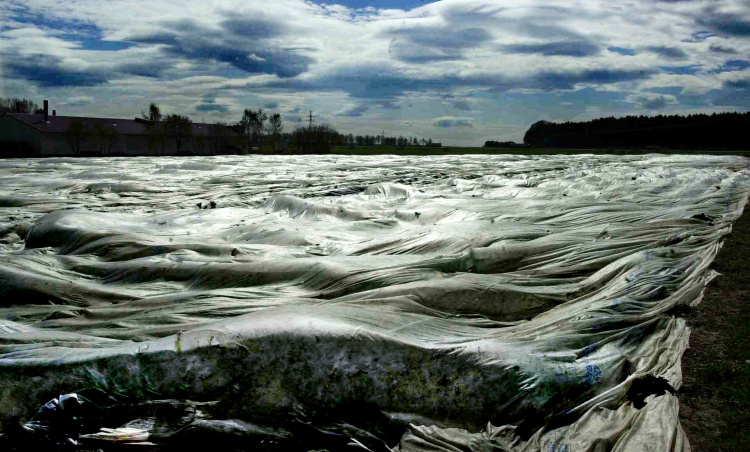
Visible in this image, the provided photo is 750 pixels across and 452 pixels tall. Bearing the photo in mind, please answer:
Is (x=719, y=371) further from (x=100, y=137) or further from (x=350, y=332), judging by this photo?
(x=100, y=137)

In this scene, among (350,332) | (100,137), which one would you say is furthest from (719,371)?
(100,137)

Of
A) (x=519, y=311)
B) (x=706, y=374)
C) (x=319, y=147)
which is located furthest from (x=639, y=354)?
(x=319, y=147)

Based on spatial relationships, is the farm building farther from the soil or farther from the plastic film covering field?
the soil

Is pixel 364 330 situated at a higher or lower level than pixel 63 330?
higher

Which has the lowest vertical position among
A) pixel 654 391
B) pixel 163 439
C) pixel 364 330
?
pixel 163 439

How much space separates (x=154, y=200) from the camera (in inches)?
370

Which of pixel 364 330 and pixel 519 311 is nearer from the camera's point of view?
pixel 364 330

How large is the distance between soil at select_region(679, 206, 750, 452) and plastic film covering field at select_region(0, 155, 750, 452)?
0.09m

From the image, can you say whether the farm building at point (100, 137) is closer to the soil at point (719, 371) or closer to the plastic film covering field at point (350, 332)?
the plastic film covering field at point (350, 332)

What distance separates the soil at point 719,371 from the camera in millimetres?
2342

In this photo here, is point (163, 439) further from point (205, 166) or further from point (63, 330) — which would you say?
point (205, 166)

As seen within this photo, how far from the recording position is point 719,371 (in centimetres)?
289

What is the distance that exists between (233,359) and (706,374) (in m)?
2.32

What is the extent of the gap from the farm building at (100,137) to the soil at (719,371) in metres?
50.3
